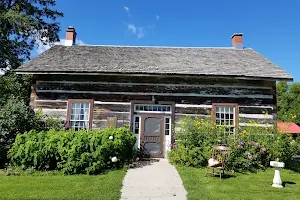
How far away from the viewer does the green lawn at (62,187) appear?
5613mm

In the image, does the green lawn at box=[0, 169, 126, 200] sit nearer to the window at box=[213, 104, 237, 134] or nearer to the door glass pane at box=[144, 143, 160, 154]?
the door glass pane at box=[144, 143, 160, 154]

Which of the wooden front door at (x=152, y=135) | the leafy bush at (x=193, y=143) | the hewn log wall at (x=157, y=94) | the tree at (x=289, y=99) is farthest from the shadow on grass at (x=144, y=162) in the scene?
the tree at (x=289, y=99)

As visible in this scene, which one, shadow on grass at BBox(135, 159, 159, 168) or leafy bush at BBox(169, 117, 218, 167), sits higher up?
leafy bush at BBox(169, 117, 218, 167)

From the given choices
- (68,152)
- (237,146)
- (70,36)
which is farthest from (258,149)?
(70,36)

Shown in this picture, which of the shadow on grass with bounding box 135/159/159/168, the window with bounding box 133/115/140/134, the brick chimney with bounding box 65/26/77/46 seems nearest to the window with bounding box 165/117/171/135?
the window with bounding box 133/115/140/134

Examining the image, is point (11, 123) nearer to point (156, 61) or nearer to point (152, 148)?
point (152, 148)

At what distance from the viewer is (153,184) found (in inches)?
271

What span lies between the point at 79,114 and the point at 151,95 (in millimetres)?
3478

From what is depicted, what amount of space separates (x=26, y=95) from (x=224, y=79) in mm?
11442

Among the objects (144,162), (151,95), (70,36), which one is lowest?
(144,162)

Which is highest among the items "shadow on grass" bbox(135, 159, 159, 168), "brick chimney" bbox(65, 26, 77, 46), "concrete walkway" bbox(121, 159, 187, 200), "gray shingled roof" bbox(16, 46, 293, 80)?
"brick chimney" bbox(65, 26, 77, 46)

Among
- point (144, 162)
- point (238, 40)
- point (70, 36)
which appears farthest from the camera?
point (238, 40)

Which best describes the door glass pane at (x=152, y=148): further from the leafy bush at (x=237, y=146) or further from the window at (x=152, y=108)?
the window at (x=152, y=108)

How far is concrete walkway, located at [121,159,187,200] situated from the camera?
5.92 m
